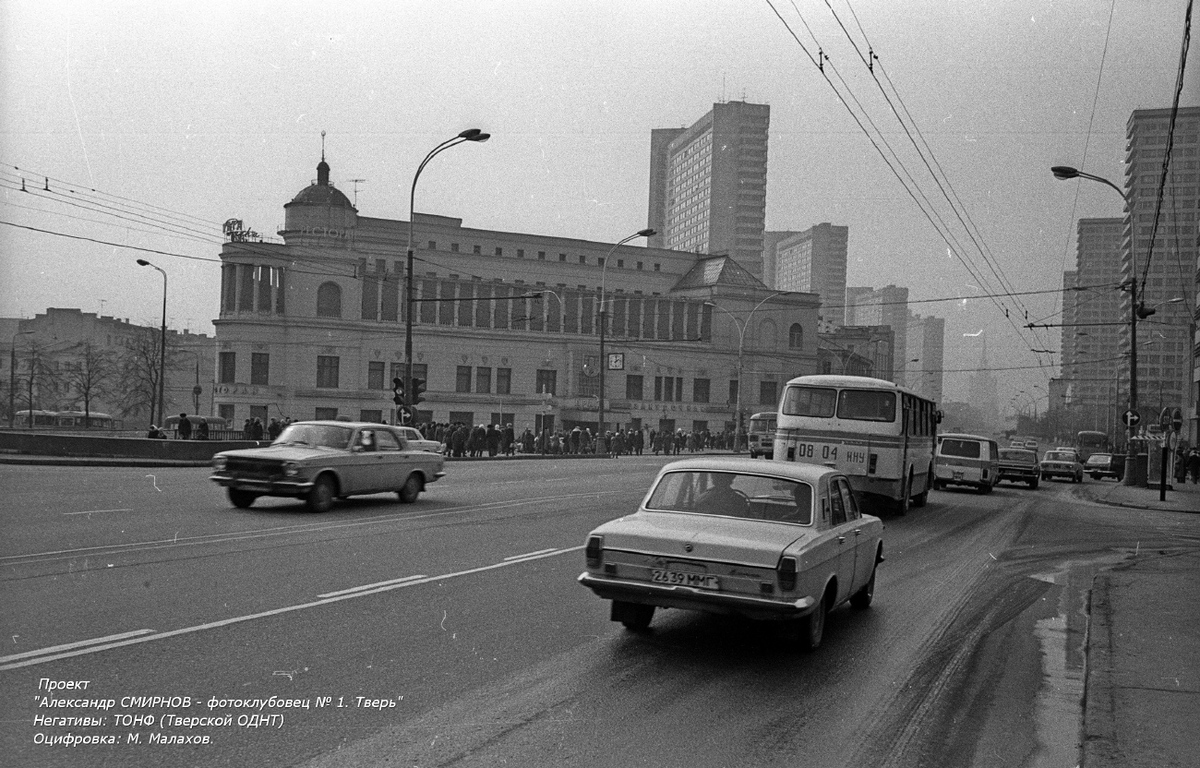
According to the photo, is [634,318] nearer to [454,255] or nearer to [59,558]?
[454,255]

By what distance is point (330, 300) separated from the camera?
74312 millimetres

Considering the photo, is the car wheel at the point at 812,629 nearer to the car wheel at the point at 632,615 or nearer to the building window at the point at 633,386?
the car wheel at the point at 632,615

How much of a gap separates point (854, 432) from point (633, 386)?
65.5 m

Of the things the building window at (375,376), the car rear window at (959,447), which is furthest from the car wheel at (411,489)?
the building window at (375,376)

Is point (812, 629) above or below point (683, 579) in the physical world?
below

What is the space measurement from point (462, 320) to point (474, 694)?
76.4m

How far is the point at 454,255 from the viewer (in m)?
85.2

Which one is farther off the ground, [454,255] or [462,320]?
[454,255]

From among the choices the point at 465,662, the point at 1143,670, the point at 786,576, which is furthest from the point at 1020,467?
the point at 465,662

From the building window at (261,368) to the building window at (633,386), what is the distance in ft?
92.4

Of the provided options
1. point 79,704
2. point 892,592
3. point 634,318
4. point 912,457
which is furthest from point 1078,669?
point 634,318

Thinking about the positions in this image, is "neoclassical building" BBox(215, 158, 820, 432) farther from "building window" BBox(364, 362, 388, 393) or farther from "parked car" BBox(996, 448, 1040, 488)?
"parked car" BBox(996, 448, 1040, 488)

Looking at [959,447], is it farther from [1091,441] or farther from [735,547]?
[1091,441]

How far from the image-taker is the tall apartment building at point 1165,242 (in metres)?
25.0
